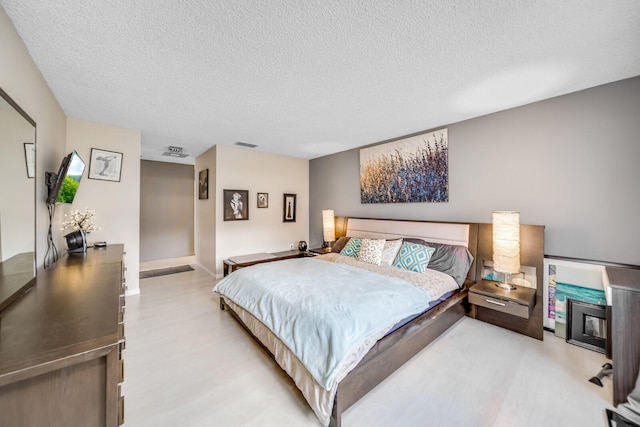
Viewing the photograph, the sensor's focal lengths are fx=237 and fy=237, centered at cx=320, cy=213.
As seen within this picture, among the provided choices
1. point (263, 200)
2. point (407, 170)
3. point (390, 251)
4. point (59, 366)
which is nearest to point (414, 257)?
point (390, 251)

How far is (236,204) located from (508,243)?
439 centimetres

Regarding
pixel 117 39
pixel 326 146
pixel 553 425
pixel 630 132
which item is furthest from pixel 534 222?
pixel 117 39

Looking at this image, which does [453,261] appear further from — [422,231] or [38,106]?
[38,106]

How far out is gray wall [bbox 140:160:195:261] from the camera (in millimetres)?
6074

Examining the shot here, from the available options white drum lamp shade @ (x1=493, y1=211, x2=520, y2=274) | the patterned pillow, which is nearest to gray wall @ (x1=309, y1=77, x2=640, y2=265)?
white drum lamp shade @ (x1=493, y1=211, x2=520, y2=274)

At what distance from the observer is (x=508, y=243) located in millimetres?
2617

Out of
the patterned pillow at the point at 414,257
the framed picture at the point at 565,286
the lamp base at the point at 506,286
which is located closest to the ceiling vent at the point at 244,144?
the patterned pillow at the point at 414,257

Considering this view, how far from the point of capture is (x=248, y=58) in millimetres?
1955

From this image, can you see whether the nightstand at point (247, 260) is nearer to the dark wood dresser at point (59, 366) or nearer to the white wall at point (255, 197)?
the white wall at point (255, 197)

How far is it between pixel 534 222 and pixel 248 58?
11.5ft

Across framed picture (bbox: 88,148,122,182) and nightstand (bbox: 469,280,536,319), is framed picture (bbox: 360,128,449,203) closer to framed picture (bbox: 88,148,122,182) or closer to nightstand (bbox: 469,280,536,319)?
nightstand (bbox: 469,280,536,319)

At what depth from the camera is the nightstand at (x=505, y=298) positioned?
7.91 feet

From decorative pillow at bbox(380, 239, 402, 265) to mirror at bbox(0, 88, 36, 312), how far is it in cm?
337

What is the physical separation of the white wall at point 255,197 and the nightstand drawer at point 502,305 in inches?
154
